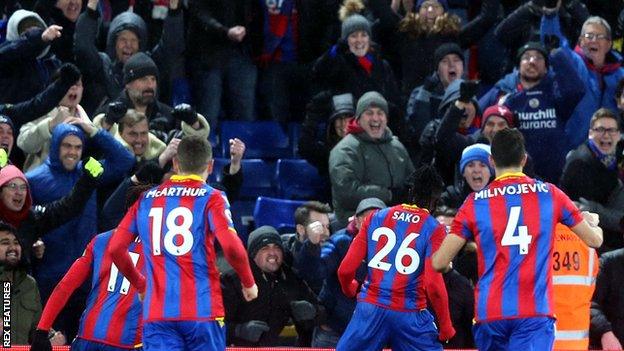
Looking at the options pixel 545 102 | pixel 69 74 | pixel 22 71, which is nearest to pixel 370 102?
pixel 545 102

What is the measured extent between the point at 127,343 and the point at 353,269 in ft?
5.20

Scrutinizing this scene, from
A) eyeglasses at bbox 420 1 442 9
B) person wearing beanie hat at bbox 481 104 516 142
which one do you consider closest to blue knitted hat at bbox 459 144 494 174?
person wearing beanie hat at bbox 481 104 516 142

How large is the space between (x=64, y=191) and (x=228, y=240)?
3.68 m

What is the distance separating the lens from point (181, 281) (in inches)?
363

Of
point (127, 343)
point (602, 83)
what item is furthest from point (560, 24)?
point (127, 343)

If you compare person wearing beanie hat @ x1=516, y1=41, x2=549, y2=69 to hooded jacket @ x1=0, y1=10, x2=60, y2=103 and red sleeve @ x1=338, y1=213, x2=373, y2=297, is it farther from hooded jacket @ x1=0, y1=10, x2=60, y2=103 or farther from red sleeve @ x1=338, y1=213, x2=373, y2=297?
red sleeve @ x1=338, y1=213, x2=373, y2=297

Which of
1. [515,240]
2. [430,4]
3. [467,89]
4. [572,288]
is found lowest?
[572,288]

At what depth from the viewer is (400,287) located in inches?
400

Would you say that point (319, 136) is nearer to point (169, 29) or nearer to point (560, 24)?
point (169, 29)

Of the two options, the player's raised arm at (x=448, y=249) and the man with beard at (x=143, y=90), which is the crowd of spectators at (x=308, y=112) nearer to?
the man with beard at (x=143, y=90)

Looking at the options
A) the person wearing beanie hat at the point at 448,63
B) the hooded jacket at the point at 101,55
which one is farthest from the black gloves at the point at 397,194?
the hooded jacket at the point at 101,55

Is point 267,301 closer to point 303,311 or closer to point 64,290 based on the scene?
point 303,311

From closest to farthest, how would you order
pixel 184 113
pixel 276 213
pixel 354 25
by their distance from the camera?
pixel 184 113
pixel 276 213
pixel 354 25

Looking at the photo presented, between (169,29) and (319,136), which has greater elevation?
(169,29)
